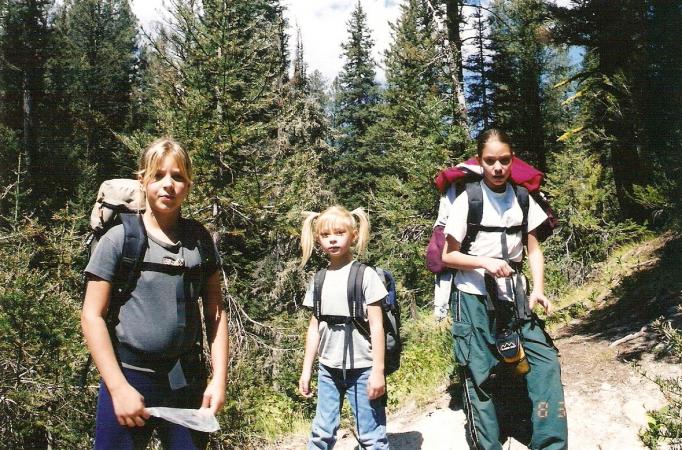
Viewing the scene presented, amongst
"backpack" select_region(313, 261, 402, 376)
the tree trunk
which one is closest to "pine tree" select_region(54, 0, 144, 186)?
the tree trunk

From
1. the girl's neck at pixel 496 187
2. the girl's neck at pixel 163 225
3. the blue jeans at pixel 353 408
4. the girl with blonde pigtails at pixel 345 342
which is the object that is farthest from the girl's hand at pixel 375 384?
the girl's neck at pixel 163 225

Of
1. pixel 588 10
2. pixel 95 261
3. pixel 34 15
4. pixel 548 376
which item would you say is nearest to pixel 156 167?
pixel 95 261

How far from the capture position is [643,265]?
7469 millimetres

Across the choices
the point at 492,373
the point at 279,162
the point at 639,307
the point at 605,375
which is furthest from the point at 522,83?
the point at 492,373

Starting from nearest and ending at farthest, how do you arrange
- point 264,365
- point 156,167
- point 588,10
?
point 156,167
point 264,365
point 588,10

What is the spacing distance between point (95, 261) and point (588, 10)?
40.8 feet

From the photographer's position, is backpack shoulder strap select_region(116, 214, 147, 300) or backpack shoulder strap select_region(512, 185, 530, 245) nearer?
backpack shoulder strap select_region(116, 214, 147, 300)

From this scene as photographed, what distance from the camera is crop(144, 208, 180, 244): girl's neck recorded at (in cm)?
228

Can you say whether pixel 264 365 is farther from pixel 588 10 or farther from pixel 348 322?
pixel 588 10

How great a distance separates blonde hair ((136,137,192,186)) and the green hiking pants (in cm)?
217

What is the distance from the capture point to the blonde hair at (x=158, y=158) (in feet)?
7.55

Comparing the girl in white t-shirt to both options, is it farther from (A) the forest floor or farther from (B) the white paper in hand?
(B) the white paper in hand

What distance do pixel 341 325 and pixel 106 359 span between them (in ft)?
5.71

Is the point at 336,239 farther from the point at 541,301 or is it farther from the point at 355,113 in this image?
the point at 355,113
